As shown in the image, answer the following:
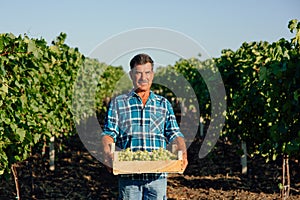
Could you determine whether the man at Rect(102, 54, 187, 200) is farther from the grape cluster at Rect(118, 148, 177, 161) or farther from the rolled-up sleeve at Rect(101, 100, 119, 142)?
the grape cluster at Rect(118, 148, 177, 161)

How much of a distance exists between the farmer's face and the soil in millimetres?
4292

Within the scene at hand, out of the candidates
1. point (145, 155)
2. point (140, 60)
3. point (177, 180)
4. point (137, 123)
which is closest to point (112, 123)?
point (137, 123)

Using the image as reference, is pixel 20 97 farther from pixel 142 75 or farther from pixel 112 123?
pixel 142 75

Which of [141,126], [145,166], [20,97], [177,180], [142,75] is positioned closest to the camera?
[145,166]

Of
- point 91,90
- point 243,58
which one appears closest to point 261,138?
point 243,58

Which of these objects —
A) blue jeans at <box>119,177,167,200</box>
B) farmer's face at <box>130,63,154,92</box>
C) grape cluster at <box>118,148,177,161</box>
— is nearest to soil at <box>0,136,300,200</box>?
blue jeans at <box>119,177,167,200</box>

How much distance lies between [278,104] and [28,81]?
3076mm

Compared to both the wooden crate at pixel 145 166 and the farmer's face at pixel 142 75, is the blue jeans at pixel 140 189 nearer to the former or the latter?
the wooden crate at pixel 145 166

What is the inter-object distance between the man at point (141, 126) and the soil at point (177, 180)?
12.9ft

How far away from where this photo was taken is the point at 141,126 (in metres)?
3.51

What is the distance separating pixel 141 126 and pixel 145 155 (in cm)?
36

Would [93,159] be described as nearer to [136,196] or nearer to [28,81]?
[28,81]

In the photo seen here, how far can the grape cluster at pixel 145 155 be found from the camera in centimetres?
322

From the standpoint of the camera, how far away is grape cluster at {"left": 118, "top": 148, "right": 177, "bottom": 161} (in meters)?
3.22
